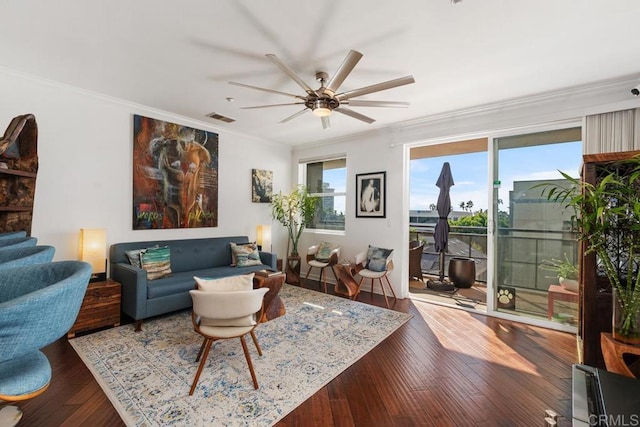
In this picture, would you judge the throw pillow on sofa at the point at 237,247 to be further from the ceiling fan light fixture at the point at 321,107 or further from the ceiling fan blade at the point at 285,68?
the ceiling fan blade at the point at 285,68

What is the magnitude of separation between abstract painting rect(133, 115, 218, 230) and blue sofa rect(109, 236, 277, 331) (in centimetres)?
36

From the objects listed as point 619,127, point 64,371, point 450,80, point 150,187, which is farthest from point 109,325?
point 619,127

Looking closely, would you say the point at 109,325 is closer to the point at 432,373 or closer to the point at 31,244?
the point at 31,244

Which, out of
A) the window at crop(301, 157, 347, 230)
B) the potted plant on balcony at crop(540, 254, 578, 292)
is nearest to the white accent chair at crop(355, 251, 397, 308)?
the window at crop(301, 157, 347, 230)

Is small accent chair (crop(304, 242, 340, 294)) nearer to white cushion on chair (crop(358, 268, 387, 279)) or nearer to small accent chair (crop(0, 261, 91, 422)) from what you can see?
white cushion on chair (crop(358, 268, 387, 279))

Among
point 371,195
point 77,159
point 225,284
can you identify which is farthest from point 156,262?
point 371,195

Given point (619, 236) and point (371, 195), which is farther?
point (371, 195)

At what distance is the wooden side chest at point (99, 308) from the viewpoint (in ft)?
9.38

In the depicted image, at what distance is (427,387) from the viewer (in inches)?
84.5

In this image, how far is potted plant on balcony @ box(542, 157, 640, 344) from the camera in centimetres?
171

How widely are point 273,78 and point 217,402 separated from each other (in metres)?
2.95

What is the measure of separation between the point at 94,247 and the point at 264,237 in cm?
246

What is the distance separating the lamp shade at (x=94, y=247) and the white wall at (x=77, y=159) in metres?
0.28

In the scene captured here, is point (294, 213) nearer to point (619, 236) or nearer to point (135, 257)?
point (135, 257)
